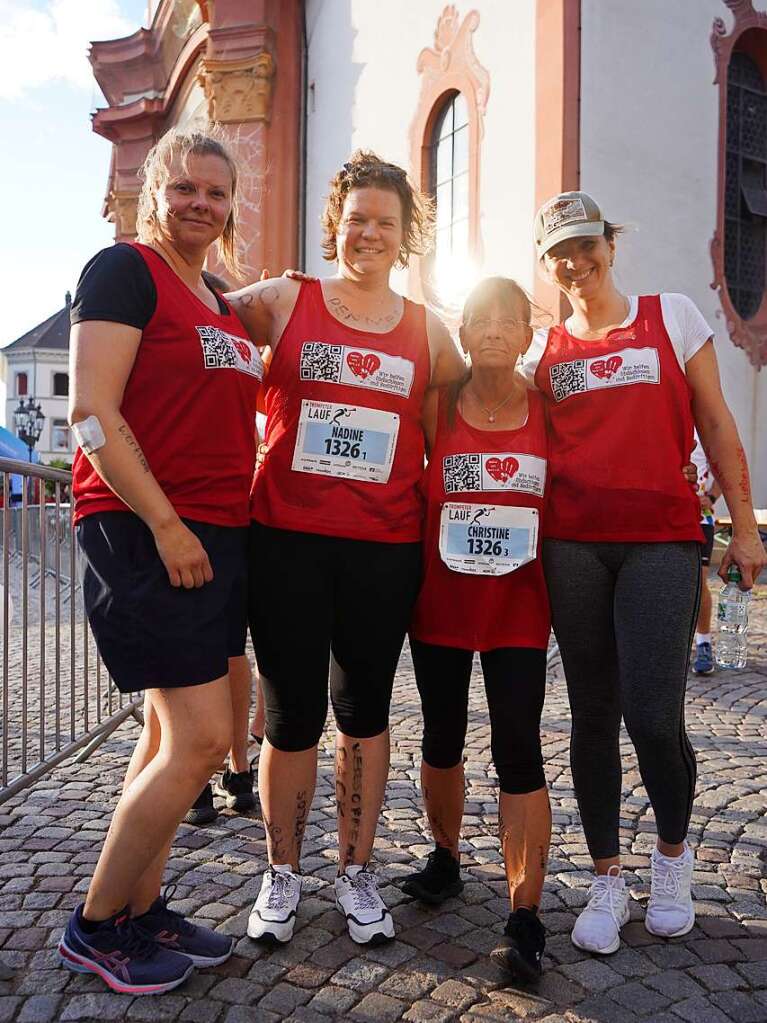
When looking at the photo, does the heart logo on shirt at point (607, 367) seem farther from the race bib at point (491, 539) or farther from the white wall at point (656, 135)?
the white wall at point (656, 135)

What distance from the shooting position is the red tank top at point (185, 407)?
2316mm

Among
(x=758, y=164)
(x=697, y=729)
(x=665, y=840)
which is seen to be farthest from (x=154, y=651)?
(x=758, y=164)

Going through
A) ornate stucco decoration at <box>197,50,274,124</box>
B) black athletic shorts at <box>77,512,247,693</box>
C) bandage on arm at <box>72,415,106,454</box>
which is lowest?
black athletic shorts at <box>77,512,247,693</box>

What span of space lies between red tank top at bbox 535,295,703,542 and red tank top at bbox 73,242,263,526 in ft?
2.95

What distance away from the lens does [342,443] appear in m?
2.65

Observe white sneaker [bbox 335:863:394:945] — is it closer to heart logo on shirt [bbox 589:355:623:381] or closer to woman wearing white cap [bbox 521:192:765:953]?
woman wearing white cap [bbox 521:192:765:953]

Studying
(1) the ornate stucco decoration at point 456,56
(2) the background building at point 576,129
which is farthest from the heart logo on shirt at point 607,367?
(1) the ornate stucco decoration at point 456,56

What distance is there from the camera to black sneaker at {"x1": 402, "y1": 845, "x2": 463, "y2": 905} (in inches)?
117

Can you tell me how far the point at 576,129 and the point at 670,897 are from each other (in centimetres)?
975

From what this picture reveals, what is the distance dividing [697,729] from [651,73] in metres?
9.04

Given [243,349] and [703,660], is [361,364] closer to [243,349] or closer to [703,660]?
[243,349]

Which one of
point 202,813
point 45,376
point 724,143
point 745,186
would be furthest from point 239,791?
point 45,376

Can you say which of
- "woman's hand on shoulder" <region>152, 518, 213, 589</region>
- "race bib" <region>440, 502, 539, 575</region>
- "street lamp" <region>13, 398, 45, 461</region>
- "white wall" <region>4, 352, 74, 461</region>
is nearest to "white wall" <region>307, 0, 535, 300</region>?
"race bib" <region>440, 502, 539, 575</region>

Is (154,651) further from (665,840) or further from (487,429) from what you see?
(665,840)
